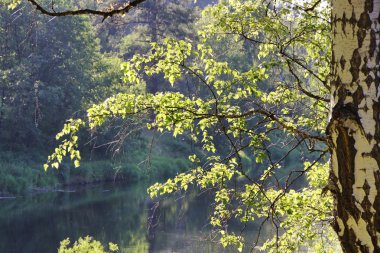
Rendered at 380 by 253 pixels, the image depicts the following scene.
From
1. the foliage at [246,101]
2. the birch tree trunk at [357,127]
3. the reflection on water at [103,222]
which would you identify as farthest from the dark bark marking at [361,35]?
the reflection on water at [103,222]

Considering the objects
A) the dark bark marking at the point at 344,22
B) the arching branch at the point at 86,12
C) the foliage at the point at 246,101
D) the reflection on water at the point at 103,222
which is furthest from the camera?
the reflection on water at the point at 103,222

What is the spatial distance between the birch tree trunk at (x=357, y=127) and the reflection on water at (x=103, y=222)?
12.1 meters

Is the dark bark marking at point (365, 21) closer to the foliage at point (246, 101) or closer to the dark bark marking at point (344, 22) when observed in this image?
the dark bark marking at point (344, 22)

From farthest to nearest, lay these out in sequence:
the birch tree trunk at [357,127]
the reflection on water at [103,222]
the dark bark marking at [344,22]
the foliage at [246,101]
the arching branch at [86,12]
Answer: the reflection on water at [103,222] → the foliage at [246,101] → the arching branch at [86,12] → the dark bark marking at [344,22] → the birch tree trunk at [357,127]

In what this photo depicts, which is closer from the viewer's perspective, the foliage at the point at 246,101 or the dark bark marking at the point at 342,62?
the dark bark marking at the point at 342,62

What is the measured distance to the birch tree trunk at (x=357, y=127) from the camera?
239 cm

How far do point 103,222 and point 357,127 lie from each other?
1898 centimetres

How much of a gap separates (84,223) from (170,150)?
52.5ft

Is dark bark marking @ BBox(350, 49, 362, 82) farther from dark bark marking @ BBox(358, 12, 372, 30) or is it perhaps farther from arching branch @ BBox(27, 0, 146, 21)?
arching branch @ BBox(27, 0, 146, 21)

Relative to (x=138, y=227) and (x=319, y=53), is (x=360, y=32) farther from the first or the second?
(x=138, y=227)

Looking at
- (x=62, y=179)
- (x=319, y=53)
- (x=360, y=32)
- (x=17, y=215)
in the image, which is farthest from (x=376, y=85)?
(x=62, y=179)

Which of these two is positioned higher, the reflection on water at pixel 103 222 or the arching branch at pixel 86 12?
the reflection on water at pixel 103 222

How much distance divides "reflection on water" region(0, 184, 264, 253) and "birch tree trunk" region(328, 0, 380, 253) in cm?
1209

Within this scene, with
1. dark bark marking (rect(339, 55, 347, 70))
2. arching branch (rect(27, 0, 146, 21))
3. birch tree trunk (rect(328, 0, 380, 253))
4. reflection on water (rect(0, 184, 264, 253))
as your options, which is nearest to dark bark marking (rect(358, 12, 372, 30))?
birch tree trunk (rect(328, 0, 380, 253))
